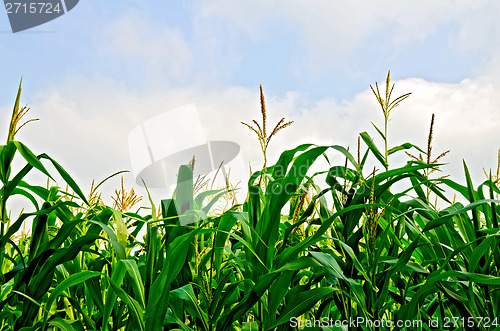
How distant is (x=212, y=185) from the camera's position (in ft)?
4.99

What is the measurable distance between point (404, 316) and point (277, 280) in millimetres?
340

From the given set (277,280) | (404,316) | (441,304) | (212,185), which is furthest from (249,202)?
(441,304)

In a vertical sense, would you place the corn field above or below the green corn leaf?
below

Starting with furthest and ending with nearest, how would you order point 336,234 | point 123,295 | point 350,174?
point 350,174, point 336,234, point 123,295

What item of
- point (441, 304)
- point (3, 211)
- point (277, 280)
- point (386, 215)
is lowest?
point (441, 304)

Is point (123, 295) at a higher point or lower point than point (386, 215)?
lower

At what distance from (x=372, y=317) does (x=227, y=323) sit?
0.36 metres

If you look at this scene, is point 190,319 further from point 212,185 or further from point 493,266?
point 493,266

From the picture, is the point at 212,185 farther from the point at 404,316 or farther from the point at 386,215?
the point at 404,316

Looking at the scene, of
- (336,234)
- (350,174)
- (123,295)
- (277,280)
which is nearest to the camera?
(123,295)

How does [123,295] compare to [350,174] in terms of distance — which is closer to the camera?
[123,295]

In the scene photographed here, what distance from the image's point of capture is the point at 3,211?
1.23 m

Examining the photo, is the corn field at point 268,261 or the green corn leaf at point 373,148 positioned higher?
the green corn leaf at point 373,148

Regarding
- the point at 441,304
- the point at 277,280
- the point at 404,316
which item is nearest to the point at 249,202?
the point at 277,280
